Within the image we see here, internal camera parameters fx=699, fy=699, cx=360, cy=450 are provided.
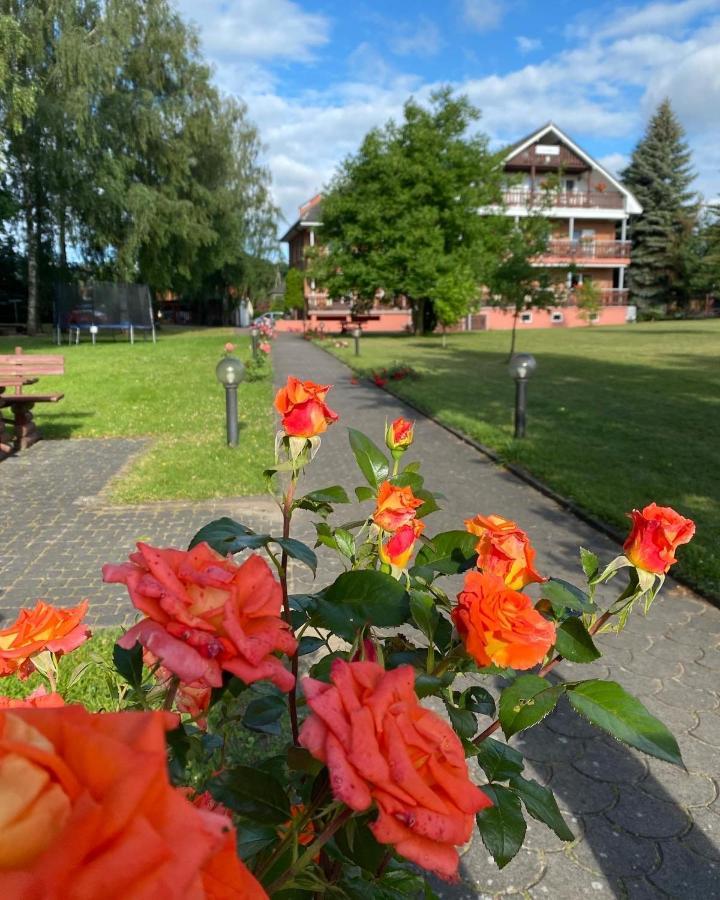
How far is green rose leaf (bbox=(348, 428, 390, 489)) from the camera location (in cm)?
145

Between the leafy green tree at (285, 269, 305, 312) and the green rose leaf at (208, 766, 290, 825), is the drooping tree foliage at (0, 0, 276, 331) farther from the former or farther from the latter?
the green rose leaf at (208, 766, 290, 825)

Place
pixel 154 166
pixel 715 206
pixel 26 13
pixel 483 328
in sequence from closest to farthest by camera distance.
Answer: pixel 26 13
pixel 154 166
pixel 715 206
pixel 483 328

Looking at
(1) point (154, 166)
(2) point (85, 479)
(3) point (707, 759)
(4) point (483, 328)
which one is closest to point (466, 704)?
(3) point (707, 759)

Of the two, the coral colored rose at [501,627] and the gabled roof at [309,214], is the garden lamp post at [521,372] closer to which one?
the coral colored rose at [501,627]

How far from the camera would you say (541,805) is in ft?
3.36

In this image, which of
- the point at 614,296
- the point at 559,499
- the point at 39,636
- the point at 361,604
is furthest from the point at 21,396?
the point at 614,296

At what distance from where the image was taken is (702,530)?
5.64 metres

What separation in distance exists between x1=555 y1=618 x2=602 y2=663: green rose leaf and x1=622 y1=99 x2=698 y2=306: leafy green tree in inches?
2229

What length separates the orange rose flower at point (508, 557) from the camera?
1.00m

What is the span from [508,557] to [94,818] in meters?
0.73

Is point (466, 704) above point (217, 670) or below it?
below

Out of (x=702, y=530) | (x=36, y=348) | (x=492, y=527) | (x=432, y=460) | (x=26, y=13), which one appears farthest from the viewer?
(x=36, y=348)

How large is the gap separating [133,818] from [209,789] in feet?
1.79

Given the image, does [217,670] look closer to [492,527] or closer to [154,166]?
[492,527]
